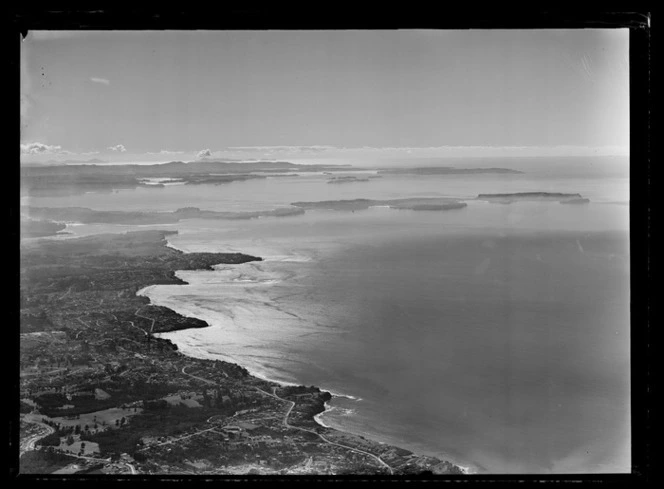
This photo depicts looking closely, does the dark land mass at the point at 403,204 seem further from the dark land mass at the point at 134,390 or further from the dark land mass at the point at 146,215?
the dark land mass at the point at 134,390

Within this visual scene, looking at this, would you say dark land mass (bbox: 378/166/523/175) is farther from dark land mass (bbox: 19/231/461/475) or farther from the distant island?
dark land mass (bbox: 19/231/461/475)

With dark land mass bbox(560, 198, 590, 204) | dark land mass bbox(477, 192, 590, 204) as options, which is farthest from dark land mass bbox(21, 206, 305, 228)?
dark land mass bbox(560, 198, 590, 204)

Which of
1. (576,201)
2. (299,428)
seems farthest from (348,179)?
(299,428)

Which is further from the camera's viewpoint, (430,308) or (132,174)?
(132,174)

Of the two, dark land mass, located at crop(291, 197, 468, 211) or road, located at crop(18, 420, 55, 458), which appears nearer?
road, located at crop(18, 420, 55, 458)

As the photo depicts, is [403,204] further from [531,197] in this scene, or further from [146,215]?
[146,215]
